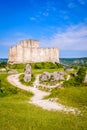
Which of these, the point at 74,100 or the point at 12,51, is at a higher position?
the point at 12,51

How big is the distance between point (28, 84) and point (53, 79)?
5.97 m

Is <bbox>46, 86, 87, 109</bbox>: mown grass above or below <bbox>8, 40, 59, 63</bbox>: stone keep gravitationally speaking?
below

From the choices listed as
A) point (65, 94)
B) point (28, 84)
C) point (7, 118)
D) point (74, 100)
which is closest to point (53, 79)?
point (28, 84)

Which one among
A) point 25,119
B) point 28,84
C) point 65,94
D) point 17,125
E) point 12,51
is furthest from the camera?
point 12,51

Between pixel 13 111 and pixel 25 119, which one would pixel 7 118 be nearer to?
pixel 25 119

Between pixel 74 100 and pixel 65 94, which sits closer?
pixel 74 100

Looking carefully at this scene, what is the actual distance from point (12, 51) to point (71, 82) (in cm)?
6885

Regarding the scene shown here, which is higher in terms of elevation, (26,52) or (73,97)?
(26,52)

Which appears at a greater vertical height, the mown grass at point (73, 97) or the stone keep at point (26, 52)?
the stone keep at point (26, 52)

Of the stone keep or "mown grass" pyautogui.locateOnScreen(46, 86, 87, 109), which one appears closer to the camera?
"mown grass" pyautogui.locateOnScreen(46, 86, 87, 109)

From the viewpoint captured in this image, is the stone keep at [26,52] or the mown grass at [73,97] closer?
the mown grass at [73,97]

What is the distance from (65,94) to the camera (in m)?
33.7

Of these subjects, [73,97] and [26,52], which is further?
[26,52]

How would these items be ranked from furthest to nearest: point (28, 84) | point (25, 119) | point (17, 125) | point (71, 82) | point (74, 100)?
point (28, 84), point (71, 82), point (74, 100), point (25, 119), point (17, 125)
